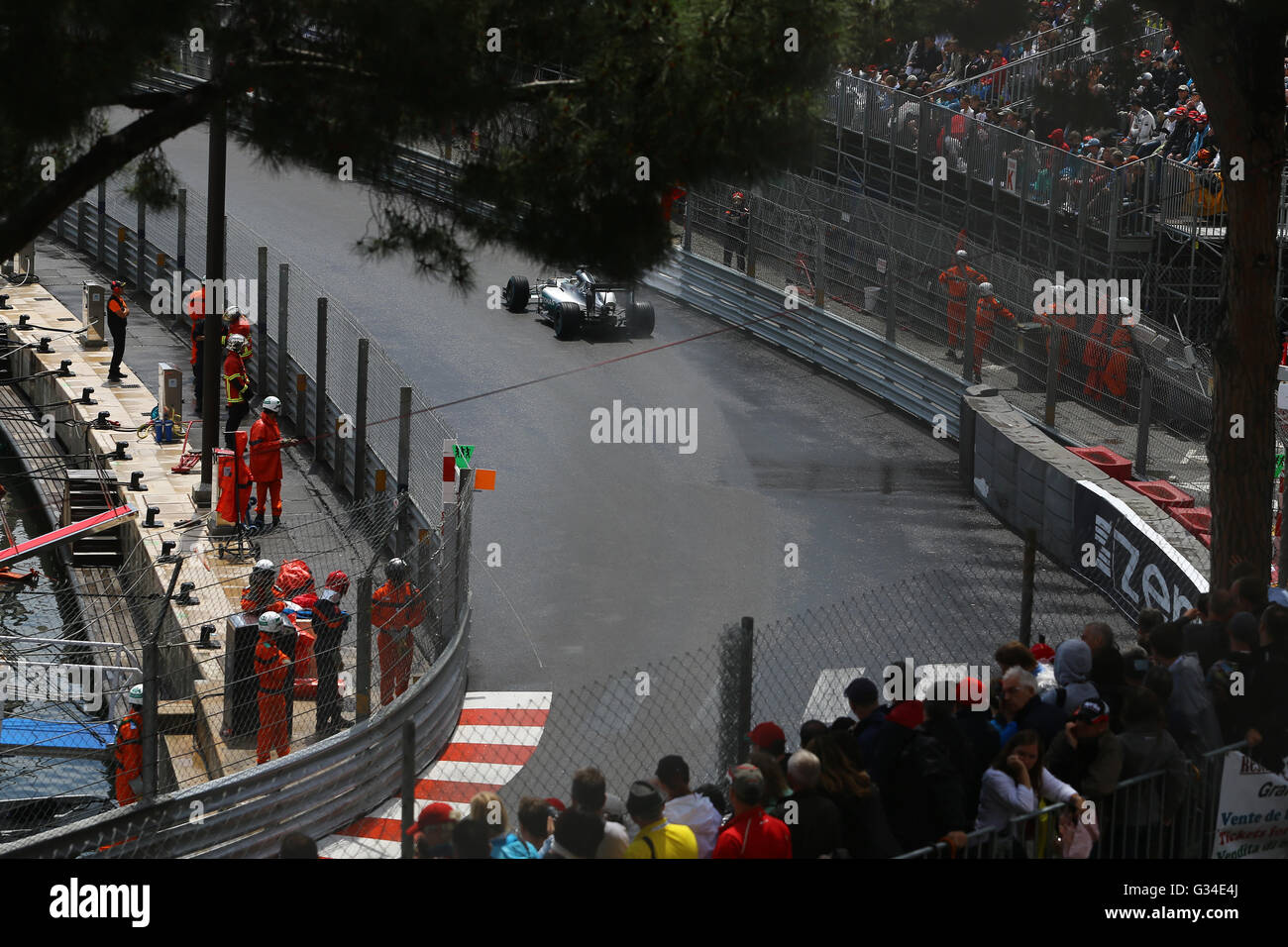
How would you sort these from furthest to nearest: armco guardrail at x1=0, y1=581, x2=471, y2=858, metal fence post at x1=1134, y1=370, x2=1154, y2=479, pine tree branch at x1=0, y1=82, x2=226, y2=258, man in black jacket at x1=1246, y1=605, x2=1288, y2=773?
metal fence post at x1=1134, y1=370, x2=1154, y2=479 < armco guardrail at x1=0, y1=581, x2=471, y2=858 < man in black jacket at x1=1246, y1=605, x2=1288, y2=773 < pine tree branch at x1=0, y1=82, x2=226, y2=258

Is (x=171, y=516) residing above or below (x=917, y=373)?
below

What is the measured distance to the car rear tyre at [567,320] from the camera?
2492cm

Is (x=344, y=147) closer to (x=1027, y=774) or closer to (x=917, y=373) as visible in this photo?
(x=1027, y=774)

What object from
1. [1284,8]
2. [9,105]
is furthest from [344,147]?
[1284,8]

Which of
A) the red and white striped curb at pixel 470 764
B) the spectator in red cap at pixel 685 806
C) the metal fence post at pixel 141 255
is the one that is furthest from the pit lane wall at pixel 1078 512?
the metal fence post at pixel 141 255

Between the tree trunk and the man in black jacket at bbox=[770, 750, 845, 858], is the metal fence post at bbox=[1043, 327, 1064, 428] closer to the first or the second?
the tree trunk

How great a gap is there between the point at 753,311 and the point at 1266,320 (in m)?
14.1

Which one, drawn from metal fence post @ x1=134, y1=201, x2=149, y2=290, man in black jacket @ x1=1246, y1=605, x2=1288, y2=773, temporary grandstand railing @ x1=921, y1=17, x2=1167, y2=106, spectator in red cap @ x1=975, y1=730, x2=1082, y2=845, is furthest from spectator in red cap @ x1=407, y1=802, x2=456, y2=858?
temporary grandstand railing @ x1=921, y1=17, x2=1167, y2=106

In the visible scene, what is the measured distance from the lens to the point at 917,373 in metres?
22.2

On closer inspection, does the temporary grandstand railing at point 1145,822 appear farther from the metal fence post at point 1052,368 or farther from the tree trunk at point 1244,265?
the metal fence post at point 1052,368

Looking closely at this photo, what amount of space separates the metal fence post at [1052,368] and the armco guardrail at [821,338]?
5.67ft

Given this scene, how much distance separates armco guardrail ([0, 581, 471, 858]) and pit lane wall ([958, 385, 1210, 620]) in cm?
561

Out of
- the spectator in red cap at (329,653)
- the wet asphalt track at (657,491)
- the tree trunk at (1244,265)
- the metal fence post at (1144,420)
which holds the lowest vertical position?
the wet asphalt track at (657,491)

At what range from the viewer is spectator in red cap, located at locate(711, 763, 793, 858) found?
7.55 meters
